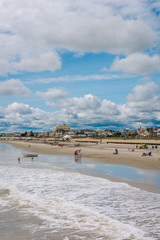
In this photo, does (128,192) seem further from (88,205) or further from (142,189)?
(88,205)

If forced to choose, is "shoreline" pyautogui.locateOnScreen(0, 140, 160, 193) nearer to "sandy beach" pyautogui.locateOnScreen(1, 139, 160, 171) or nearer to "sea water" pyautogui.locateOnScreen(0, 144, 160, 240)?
"sandy beach" pyautogui.locateOnScreen(1, 139, 160, 171)

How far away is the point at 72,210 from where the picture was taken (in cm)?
1074

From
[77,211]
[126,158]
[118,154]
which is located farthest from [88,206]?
[118,154]

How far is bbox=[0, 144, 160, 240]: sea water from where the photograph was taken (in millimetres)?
8070

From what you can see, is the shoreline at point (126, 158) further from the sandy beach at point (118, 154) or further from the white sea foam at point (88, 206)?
the white sea foam at point (88, 206)

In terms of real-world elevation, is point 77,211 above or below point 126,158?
above

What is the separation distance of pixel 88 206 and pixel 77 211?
938 millimetres

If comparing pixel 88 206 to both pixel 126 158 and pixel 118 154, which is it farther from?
pixel 118 154

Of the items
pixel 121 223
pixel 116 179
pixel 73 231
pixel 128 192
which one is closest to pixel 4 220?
pixel 73 231

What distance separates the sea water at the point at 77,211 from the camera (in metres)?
8.07

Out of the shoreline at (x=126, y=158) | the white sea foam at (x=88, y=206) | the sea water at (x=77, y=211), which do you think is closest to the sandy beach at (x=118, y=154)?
the shoreline at (x=126, y=158)

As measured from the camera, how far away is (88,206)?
446 inches

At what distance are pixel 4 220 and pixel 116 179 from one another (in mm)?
10820

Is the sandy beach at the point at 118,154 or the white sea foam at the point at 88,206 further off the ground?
the white sea foam at the point at 88,206
